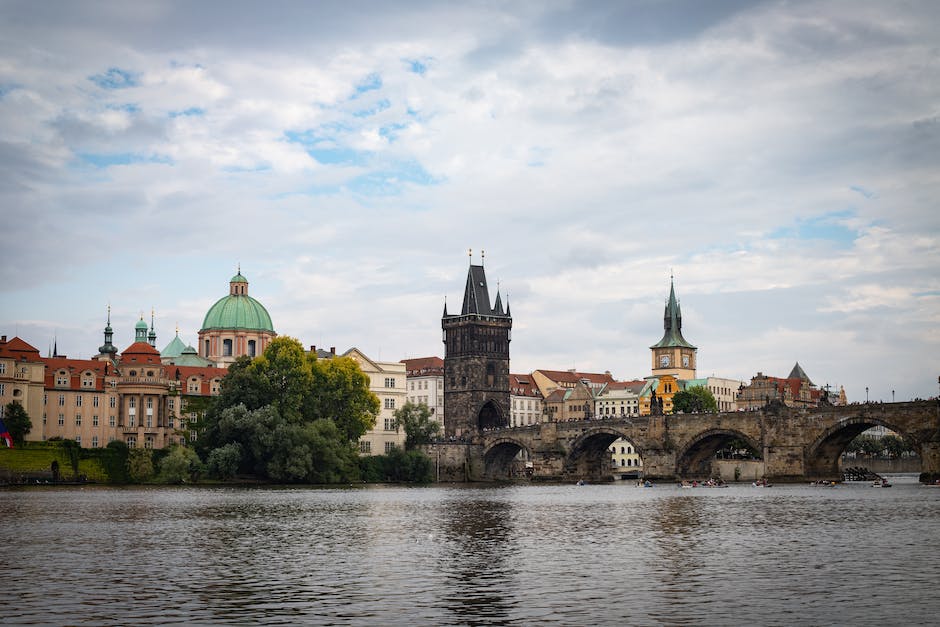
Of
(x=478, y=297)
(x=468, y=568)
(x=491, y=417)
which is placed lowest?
(x=468, y=568)

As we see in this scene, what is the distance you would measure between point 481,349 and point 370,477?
50.1 meters

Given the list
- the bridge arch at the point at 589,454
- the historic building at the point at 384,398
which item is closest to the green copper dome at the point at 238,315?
the historic building at the point at 384,398

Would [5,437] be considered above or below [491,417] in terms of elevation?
below

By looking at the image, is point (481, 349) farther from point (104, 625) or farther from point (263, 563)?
point (104, 625)

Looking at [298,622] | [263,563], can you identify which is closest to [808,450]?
[263,563]

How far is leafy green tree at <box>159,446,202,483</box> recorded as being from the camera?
371ft

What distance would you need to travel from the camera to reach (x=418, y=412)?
150 metres

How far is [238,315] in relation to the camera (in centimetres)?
17725

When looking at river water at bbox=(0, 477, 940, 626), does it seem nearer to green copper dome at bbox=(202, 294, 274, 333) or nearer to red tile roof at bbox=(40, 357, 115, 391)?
red tile roof at bbox=(40, 357, 115, 391)

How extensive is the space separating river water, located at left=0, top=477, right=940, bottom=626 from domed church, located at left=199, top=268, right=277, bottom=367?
4413 inches

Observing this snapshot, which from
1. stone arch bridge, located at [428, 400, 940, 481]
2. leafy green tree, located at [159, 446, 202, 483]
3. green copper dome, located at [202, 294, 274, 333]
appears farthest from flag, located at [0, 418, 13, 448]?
green copper dome, located at [202, 294, 274, 333]

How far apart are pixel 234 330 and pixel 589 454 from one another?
6006cm

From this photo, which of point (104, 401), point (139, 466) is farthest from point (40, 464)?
point (104, 401)

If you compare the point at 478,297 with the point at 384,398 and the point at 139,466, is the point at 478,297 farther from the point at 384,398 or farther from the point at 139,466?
the point at 139,466
